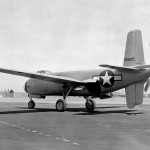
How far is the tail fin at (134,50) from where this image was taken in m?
23.9

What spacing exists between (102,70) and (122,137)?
47.9 ft

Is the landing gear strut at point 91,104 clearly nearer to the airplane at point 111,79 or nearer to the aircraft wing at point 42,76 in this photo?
the airplane at point 111,79

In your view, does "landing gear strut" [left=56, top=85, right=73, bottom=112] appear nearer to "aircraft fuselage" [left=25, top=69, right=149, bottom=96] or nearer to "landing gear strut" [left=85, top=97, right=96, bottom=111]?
"aircraft fuselage" [left=25, top=69, right=149, bottom=96]

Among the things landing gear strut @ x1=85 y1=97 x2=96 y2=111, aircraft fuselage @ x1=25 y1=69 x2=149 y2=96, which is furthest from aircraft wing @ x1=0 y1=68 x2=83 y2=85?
landing gear strut @ x1=85 y1=97 x2=96 y2=111

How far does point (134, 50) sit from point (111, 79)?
303 cm

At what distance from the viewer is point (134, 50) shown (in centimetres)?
2391

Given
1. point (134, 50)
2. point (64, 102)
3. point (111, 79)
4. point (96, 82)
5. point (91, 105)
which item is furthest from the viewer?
point (91, 105)

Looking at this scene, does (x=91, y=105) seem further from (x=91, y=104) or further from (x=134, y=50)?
(x=134, y=50)

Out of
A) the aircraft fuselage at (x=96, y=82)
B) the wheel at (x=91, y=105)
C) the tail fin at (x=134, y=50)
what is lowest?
the wheel at (x=91, y=105)

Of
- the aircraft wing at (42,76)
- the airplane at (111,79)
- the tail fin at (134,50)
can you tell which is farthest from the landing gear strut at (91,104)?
the tail fin at (134,50)

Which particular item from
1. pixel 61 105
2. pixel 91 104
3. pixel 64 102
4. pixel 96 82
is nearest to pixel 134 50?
pixel 96 82

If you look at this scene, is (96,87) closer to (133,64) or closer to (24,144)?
(133,64)

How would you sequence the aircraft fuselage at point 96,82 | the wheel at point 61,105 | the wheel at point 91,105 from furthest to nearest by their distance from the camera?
the wheel at point 91,105, the wheel at point 61,105, the aircraft fuselage at point 96,82

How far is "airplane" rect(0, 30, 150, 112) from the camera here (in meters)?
23.1
